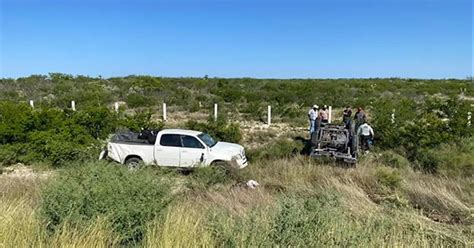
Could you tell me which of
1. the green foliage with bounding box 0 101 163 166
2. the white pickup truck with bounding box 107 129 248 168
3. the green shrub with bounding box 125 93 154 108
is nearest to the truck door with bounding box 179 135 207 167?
the white pickup truck with bounding box 107 129 248 168

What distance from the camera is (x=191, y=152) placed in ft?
45.1

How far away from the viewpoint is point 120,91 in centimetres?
4391

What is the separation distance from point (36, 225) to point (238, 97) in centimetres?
3482

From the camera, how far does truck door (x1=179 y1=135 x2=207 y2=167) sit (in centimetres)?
1364

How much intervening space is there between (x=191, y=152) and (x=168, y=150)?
72 centimetres

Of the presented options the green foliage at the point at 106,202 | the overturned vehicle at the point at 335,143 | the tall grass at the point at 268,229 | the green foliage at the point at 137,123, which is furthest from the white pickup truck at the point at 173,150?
the green foliage at the point at 106,202

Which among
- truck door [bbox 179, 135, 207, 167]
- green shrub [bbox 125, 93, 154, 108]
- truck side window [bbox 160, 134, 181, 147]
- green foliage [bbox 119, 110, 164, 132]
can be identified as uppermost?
green shrub [bbox 125, 93, 154, 108]

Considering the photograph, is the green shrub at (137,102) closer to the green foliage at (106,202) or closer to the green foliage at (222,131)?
the green foliage at (222,131)

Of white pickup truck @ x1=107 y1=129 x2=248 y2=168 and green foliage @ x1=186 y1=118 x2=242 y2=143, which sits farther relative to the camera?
green foliage @ x1=186 y1=118 x2=242 y2=143

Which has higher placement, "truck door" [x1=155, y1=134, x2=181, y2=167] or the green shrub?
the green shrub

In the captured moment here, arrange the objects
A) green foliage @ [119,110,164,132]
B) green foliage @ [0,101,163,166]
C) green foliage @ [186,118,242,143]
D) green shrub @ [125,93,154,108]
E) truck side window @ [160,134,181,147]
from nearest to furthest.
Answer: truck side window @ [160,134,181,147] < green foliage @ [0,101,163,166] < green foliage @ [119,110,164,132] < green foliage @ [186,118,242,143] < green shrub @ [125,93,154,108]

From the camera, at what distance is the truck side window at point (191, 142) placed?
1381cm

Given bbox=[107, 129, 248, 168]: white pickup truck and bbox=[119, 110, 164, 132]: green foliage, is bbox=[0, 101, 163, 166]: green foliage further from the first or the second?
bbox=[107, 129, 248, 168]: white pickup truck

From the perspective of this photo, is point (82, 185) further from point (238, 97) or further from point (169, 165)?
point (238, 97)
